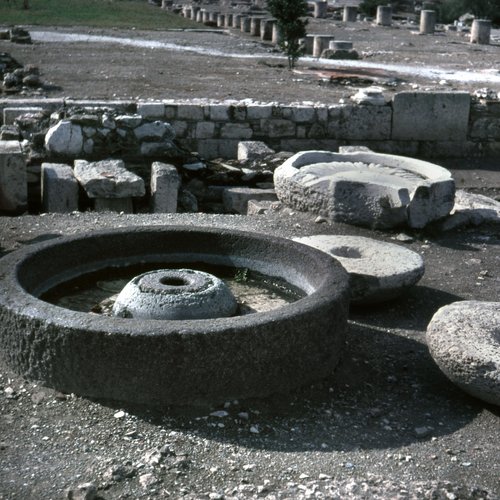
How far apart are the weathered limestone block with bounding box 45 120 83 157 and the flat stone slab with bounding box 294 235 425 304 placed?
4.05 meters

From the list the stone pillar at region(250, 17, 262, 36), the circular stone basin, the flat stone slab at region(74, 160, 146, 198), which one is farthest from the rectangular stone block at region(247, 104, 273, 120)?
the stone pillar at region(250, 17, 262, 36)

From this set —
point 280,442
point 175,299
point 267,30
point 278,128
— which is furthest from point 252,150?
point 267,30

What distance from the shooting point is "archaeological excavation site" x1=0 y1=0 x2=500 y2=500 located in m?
4.35

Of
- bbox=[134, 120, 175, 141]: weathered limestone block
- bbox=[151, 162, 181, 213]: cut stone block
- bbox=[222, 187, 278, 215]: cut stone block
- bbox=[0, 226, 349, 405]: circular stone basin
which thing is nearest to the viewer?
bbox=[0, 226, 349, 405]: circular stone basin

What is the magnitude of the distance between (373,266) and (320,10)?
89.5 feet

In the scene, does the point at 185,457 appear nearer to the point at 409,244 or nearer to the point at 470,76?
the point at 409,244

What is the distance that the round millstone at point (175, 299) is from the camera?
5.13 metres

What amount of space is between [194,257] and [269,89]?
8.46 m

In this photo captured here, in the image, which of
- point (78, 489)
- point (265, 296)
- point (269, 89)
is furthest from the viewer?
point (269, 89)

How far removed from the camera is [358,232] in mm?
7961

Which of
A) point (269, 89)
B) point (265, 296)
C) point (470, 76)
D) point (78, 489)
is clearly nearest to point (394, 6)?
point (470, 76)

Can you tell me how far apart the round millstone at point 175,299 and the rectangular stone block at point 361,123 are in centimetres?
704

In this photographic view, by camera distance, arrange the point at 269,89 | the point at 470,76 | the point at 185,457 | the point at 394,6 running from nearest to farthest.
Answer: the point at 185,457
the point at 269,89
the point at 470,76
the point at 394,6

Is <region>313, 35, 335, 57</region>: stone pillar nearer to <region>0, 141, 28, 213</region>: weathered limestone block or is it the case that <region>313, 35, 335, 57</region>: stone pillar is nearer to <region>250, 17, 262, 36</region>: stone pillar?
<region>250, 17, 262, 36</region>: stone pillar
